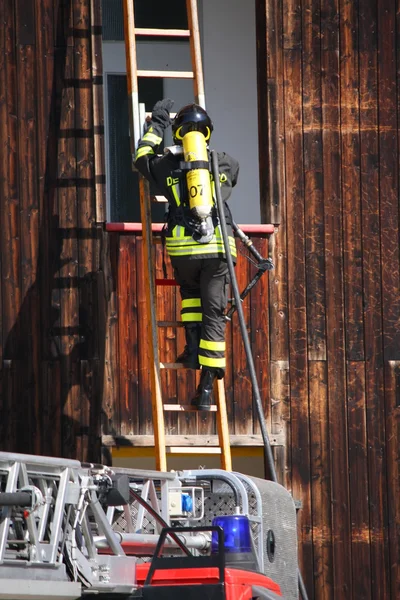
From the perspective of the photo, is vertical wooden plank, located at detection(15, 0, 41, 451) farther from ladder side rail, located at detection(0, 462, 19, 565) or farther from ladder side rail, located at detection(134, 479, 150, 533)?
ladder side rail, located at detection(0, 462, 19, 565)

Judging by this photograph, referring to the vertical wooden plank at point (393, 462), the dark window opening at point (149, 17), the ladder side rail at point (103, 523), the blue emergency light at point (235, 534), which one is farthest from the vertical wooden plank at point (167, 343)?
the ladder side rail at point (103, 523)

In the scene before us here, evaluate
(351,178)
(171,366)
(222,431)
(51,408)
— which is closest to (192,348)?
(171,366)

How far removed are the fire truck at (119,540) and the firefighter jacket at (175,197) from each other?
228cm

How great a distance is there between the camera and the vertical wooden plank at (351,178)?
10.3m

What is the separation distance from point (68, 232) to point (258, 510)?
4.40m

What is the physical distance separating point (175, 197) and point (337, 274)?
2.11 m

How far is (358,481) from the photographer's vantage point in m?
10.1

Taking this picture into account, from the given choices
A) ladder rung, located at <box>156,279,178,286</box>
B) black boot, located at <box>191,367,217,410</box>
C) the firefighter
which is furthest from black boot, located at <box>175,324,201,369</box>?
ladder rung, located at <box>156,279,178,286</box>

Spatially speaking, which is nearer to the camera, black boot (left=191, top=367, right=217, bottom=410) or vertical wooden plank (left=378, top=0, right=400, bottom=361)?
black boot (left=191, top=367, right=217, bottom=410)

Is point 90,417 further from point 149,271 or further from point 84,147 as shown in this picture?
point 84,147

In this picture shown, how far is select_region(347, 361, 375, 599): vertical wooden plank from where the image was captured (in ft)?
33.0

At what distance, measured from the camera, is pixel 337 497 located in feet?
33.1

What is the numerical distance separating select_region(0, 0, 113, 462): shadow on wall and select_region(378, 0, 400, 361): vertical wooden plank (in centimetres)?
242

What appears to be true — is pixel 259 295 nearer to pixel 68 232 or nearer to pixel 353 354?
pixel 353 354
